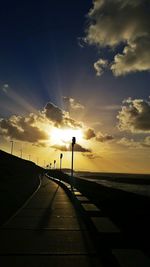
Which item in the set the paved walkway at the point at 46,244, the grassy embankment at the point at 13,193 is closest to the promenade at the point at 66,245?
the paved walkway at the point at 46,244

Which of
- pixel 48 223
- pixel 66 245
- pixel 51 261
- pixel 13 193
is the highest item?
pixel 13 193

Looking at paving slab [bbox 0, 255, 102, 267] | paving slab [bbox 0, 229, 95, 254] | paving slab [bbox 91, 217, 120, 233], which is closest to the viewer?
paving slab [bbox 0, 255, 102, 267]

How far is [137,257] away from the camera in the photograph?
291 inches

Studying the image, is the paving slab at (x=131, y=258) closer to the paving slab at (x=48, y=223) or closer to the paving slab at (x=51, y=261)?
the paving slab at (x=51, y=261)

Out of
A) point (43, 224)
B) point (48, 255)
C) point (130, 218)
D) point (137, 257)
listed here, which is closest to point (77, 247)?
point (48, 255)

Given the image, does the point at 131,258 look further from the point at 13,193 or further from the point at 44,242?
the point at 13,193

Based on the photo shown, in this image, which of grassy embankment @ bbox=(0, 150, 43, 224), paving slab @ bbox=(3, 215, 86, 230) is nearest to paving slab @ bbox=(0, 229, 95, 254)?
paving slab @ bbox=(3, 215, 86, 230)

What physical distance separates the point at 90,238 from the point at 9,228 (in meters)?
2.94

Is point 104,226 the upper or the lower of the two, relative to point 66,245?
upper

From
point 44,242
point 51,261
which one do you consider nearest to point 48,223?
point 44,242

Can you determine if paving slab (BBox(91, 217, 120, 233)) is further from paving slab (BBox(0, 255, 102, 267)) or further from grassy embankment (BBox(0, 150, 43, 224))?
grassy embankment (BBox(0, 150, 43, 224))

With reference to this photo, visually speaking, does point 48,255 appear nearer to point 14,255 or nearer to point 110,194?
point 14,255

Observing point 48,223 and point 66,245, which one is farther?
point 48,223

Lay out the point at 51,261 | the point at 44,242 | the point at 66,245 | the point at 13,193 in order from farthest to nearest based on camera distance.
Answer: the point at 13,193 < the point at 44,242 < the point at 66,245 < the point at 51,261
